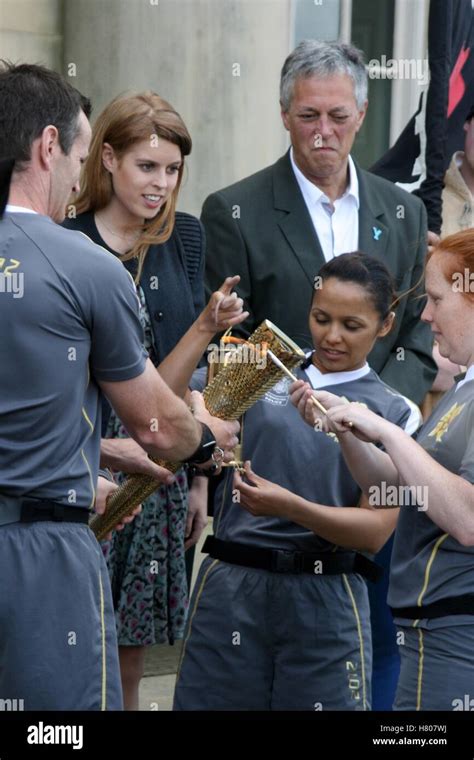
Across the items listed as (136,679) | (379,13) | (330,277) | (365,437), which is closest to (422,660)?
(365,437)

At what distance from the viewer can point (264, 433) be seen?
166 inches

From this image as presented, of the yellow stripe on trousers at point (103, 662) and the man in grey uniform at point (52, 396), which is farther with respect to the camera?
the yellow stripe on trousers at point (103, 662)

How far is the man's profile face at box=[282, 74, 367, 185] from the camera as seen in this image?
16.6ft

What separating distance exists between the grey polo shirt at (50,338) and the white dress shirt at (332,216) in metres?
1.83

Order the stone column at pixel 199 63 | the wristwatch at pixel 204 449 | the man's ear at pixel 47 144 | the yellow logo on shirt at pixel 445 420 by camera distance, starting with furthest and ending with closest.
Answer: the stone column at pixel 199 63, the wristwatch at pixel 204 449, the yellow logo on shirt at pixel 445 420, the man's ear at pixel 47 144

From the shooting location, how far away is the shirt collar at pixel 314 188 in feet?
16.8

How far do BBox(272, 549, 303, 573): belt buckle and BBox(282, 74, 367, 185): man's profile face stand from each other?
4.95 feet

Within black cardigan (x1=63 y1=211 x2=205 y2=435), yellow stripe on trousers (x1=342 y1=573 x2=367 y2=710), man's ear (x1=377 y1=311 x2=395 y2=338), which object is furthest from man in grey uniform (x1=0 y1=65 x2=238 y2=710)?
black cardigan (x1=63 y1=211 x2=205 y2=435)

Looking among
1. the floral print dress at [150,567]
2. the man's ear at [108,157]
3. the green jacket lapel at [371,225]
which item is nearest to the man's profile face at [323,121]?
the green jacket lapel at [371,225]

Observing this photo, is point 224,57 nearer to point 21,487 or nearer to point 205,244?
point 205,244

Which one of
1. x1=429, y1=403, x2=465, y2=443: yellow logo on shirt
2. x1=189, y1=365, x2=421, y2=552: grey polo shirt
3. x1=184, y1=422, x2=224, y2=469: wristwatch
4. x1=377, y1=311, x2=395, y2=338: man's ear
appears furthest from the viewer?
x1=377, y1=311, x2=395, y2=338: man's ear

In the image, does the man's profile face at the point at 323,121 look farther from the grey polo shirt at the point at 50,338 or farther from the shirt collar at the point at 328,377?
the grey polo shirt at the point at 50,338

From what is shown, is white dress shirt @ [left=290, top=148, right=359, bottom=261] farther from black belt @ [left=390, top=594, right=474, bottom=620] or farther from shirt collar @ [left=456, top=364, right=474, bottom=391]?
black belt @ [left=390, top=594, right=474, bottom=620]

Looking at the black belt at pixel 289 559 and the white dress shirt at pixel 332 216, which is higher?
the white dress shirt at pixel 332 216
